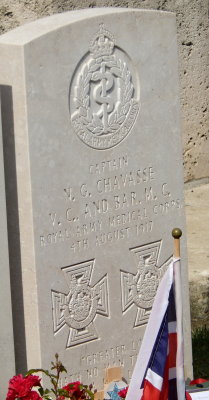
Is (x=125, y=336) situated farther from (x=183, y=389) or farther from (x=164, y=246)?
(x=183, y=389)

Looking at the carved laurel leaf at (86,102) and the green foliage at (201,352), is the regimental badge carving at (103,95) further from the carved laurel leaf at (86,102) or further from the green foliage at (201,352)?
the green foliage at (201,352)

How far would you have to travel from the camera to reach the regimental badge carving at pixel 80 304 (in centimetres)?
516

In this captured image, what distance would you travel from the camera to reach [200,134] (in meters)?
8.34

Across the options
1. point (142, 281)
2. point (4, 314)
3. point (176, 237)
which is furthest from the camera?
point (142, 281)

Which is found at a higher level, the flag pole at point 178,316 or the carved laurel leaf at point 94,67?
the carved laurel leaf at point 94,67

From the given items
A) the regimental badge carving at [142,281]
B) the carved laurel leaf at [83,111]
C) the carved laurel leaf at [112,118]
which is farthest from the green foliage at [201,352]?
the carved laurel leaf at [83,111]

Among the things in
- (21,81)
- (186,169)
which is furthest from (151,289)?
(186,169)

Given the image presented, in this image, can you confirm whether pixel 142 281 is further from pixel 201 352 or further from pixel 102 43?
pixel 102 43

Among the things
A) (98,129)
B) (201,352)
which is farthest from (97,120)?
(201,352)

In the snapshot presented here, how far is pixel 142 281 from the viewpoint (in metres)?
5.50

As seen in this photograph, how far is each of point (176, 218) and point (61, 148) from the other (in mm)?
827

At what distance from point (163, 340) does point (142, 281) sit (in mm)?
931

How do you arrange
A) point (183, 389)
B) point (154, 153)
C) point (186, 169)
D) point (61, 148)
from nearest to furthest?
point (183, 389) → point (61, 148) → point (154, 153) → point (186, 169)

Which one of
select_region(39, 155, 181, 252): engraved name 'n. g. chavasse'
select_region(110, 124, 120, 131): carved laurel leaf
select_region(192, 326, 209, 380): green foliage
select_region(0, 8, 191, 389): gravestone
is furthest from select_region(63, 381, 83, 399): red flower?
select_region(192, 326, 209, 380): green foliage
